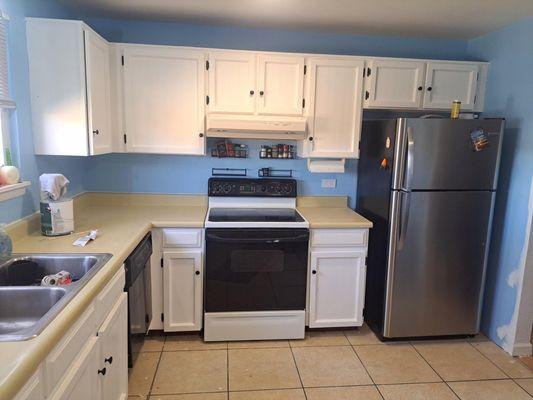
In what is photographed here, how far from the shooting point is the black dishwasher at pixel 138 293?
2051mm

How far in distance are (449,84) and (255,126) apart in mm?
1546

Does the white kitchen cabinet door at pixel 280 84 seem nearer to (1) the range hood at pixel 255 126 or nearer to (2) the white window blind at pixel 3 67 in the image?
(1) the range hood at pixel 255 126

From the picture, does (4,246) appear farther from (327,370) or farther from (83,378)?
(327,370)

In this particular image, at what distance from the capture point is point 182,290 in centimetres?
266

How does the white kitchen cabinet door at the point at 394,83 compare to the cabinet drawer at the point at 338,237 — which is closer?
the cabinet drawer at the point at 338,237

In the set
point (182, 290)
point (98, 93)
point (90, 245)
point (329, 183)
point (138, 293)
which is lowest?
point (182, 290)

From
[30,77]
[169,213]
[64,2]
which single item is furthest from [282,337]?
[64,2]

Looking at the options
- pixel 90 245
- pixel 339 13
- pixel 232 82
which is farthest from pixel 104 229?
pixel 339 13

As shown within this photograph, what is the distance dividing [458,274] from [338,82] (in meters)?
1.63

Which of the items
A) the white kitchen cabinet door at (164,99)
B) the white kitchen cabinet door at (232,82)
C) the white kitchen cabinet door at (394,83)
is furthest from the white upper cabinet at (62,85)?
the white kitchen cabinet door at (394,83)

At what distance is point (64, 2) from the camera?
2504 millimetres

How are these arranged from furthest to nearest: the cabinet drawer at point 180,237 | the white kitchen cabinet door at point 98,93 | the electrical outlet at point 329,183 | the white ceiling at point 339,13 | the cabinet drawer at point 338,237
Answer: the electrical outlet at point 329,183 → the cabinet drawer at point 338,237 → the cabinet drawer at point 180,237 → the white ceiling at point 339,13 → the white kitchen cabinet door at point 98,93

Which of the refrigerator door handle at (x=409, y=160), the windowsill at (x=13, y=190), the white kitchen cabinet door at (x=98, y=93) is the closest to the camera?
the windowsill at (x=13, y=190)

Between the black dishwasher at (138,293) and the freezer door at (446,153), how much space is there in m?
1.68
